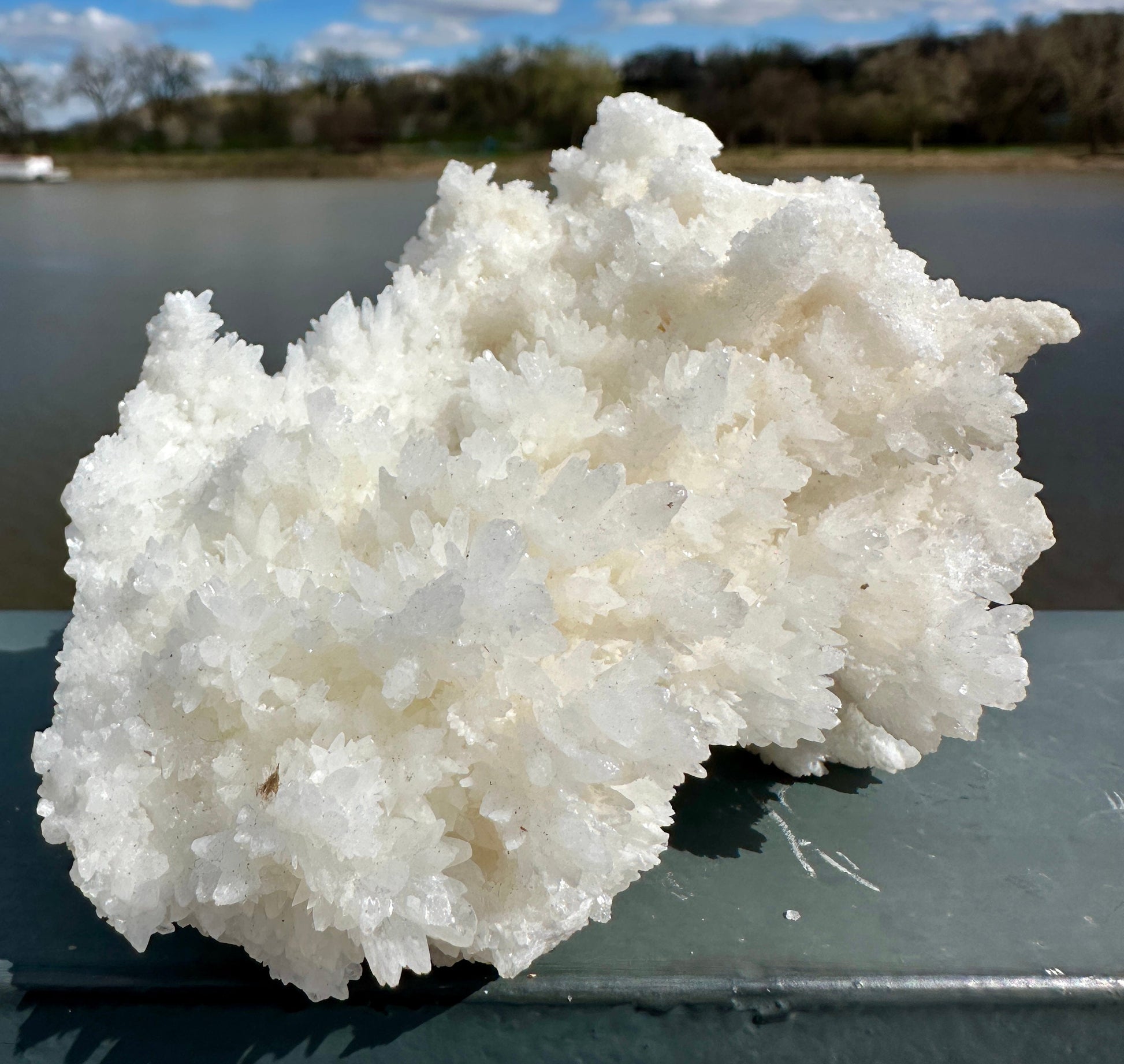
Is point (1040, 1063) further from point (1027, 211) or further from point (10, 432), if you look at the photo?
point (10, 432)

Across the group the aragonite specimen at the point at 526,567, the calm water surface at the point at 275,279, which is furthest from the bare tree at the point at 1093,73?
the aragonite specimen at the point at 526,567

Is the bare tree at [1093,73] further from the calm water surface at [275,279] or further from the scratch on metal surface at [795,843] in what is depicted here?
the scratch on metal surface at [795,843]

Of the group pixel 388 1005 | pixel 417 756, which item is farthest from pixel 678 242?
pixel 388 1005

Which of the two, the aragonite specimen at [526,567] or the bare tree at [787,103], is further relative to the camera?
the bare tree at [787,103]

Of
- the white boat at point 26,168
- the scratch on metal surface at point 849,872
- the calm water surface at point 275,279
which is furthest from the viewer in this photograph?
the white boat at point 26,168

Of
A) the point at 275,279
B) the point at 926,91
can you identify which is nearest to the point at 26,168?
the point at 275,279

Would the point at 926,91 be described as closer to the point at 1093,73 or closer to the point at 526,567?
the point at 1093,73
